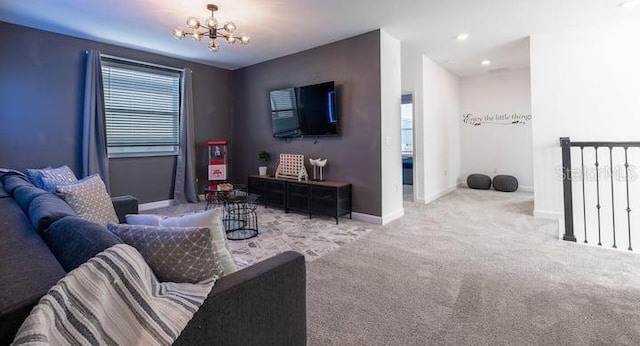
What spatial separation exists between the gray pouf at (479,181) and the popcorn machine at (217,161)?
5.26 m

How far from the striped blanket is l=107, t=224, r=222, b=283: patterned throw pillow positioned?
0.34 ft

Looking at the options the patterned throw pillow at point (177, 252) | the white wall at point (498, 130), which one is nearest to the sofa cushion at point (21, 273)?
the patterned throw pillow at point (177, 252)

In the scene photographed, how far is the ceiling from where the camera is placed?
3.37m

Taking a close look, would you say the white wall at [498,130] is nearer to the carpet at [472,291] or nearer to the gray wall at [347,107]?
the carpet at [472,291]

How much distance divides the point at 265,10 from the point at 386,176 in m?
2.56

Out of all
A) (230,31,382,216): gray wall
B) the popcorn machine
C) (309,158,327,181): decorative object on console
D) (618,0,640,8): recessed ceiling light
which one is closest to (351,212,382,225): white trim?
(230,31,382,216): gray wall

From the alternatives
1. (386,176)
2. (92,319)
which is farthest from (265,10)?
(92,319)

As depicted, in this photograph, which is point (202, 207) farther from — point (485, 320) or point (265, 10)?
point (485, 320)

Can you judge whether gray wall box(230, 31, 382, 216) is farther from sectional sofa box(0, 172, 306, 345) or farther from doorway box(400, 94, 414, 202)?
sectional sofa box(0, 172, 306, 345)

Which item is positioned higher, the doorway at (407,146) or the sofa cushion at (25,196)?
the doorway at (407,146)

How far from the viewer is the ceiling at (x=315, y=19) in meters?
3.37

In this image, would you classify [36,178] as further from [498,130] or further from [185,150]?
[498,130]

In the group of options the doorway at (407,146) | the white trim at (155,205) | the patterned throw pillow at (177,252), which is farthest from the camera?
the doorway at (407,146)

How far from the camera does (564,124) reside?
167 inches
